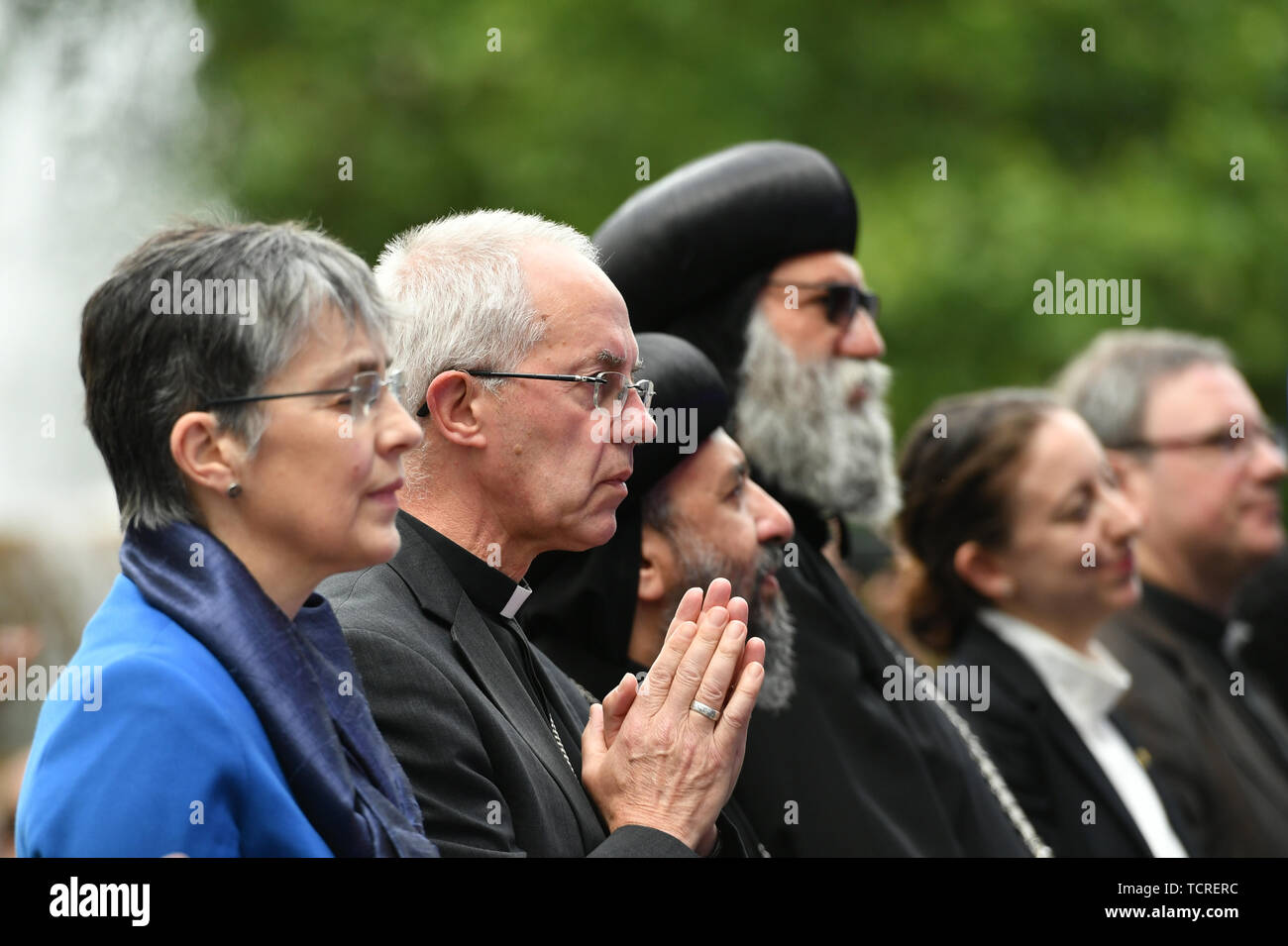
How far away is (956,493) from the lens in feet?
17.6

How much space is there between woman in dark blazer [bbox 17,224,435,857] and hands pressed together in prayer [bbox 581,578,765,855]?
46cm

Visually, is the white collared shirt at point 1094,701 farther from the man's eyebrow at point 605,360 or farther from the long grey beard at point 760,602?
the man's eyebrow at point 605,360

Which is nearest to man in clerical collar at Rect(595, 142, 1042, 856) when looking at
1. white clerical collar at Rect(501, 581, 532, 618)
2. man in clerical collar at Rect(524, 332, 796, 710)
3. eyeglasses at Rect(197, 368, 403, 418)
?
man in clerical collar at Rect(524, 332, 796, 710)

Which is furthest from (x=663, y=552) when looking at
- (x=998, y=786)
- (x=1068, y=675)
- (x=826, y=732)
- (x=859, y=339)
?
(x=1068, y=675)

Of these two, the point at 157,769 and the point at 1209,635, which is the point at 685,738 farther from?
the point at 1209,635

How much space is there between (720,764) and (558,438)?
2.24 ft

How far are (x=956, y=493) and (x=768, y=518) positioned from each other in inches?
57.1

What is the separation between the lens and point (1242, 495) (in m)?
6.36

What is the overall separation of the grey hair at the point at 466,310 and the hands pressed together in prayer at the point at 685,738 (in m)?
0.63

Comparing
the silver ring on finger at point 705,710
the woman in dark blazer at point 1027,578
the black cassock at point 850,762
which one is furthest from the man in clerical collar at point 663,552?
the woman in dark blazer at point 1027,578

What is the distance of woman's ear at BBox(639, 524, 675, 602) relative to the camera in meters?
3.87

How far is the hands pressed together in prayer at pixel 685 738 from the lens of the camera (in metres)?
2.74
